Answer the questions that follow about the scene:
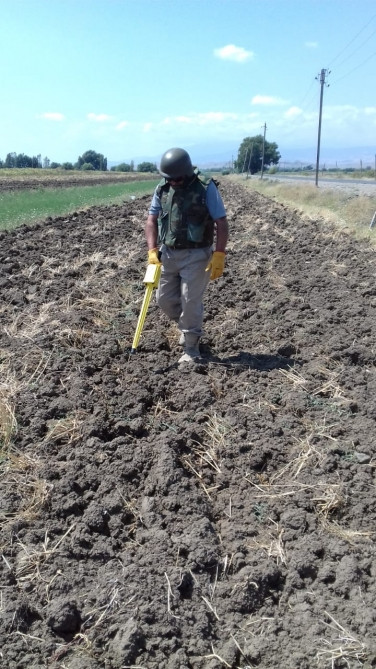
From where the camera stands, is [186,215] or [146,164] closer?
[186,215]

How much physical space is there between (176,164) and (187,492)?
285 cm

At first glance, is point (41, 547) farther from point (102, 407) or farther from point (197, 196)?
point (197, 196)

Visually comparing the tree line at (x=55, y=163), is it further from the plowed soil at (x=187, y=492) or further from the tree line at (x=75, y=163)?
the plowed soil at (x=187, y=492)

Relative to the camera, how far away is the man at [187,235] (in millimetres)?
5469

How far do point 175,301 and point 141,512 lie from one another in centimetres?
296

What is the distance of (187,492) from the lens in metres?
3.70

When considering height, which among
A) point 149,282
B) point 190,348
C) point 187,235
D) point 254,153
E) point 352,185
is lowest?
point 190,348

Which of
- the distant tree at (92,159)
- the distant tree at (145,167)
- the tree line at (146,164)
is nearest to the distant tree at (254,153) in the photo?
the tree line at (146,164)

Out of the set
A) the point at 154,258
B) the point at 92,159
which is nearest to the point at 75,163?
the point at 92,159

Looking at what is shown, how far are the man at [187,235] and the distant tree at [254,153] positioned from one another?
346ft

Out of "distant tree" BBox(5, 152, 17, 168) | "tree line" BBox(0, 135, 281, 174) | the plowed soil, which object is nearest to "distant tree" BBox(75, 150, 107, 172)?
"tree line" BBox(0, 135, 281, 174)

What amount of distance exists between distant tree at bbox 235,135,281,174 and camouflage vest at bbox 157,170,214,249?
106 m

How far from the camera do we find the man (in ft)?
17.9

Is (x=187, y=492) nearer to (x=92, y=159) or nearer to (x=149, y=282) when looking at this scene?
(x=149, y=282)
